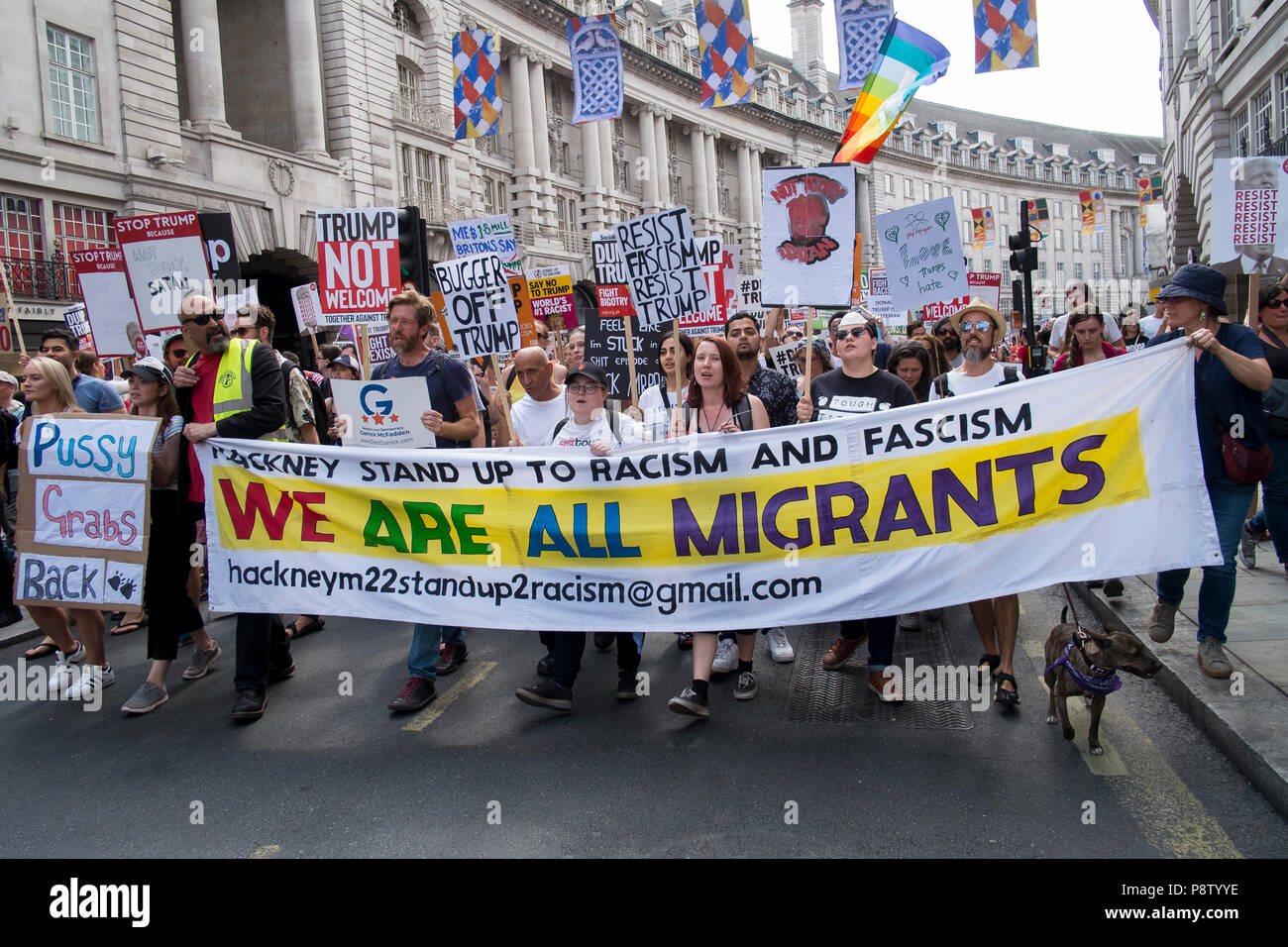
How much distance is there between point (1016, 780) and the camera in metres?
4.04

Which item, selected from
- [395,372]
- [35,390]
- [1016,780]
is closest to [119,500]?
[35,390]

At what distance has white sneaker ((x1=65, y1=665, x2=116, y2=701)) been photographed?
5.68 m

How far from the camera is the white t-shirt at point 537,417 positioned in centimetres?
674

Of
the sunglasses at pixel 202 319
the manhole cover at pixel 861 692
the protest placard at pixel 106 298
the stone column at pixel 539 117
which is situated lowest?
the manhole cover at pixel 861 692

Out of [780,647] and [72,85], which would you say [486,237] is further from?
[72,85]

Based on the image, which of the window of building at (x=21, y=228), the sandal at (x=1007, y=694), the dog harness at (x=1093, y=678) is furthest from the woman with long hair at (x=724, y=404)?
the window of building at (x=21, y=228)

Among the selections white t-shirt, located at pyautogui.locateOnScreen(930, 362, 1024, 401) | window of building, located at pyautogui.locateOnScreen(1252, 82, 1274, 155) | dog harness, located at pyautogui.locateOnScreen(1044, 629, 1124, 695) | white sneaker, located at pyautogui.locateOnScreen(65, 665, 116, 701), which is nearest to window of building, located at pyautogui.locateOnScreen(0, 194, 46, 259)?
white sneaker, located at pyautogui.locateOnScreen(65, 665, 116, 701)

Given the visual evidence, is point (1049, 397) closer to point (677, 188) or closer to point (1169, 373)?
point (1169, 373)

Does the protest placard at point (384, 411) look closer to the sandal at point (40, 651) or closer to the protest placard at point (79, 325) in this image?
the sandal at point (40, 651)

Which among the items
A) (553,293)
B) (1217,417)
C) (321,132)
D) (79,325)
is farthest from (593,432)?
(321,132)

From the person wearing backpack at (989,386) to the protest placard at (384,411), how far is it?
2.96 meters

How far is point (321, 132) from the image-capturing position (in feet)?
88.1

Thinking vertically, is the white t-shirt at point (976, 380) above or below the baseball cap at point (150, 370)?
below

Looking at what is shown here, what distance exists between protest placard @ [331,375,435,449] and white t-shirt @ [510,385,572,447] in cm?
109
